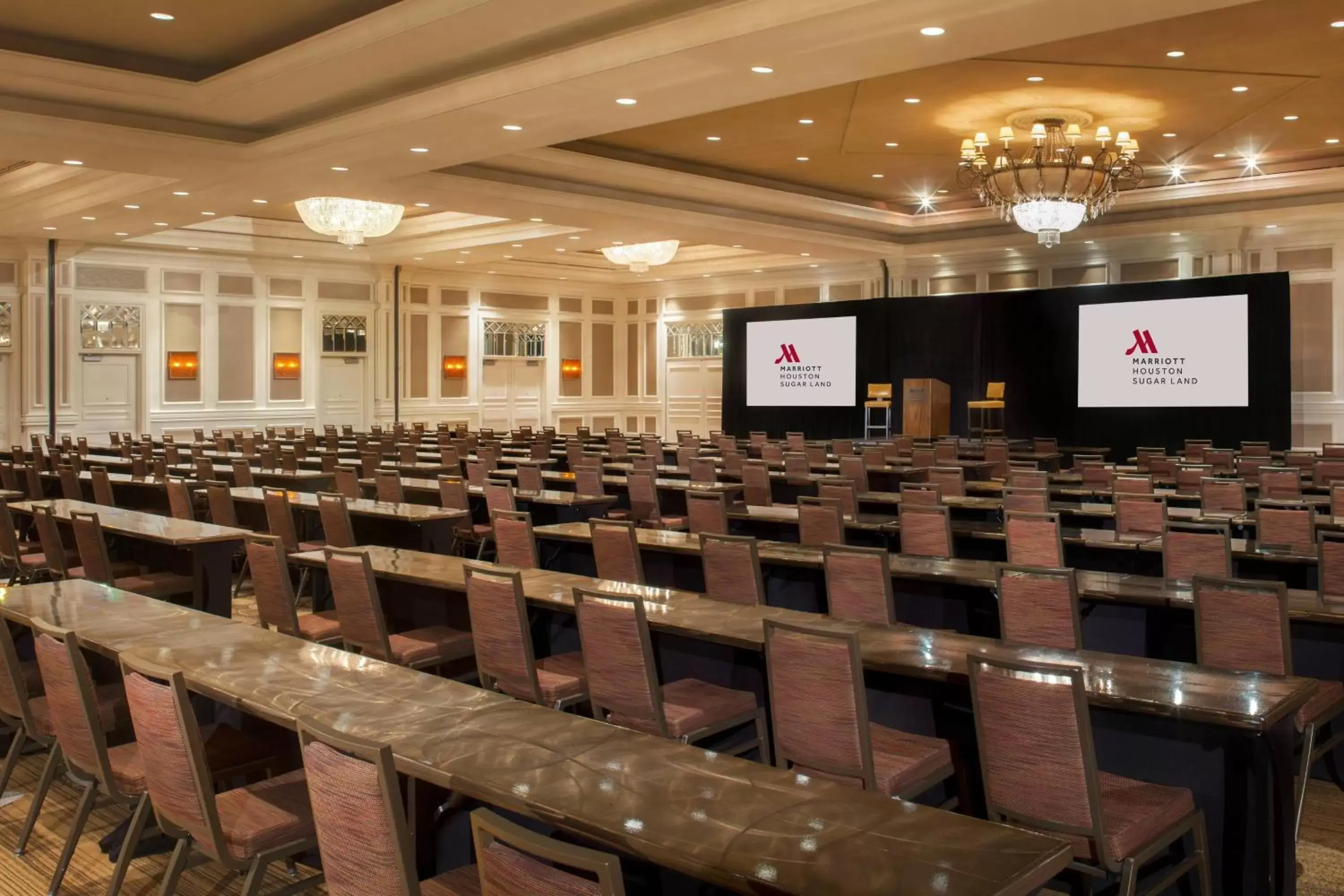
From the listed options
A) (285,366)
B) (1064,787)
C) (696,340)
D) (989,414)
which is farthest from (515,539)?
(696,340)

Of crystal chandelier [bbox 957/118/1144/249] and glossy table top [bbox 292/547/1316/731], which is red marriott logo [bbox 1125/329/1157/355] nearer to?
crystal chandelier [bbox 957/118/1144/249]

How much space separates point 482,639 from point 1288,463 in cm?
971

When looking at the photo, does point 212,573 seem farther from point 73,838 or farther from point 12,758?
point 73,838

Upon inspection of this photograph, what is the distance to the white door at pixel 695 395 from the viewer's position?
25.4 meters

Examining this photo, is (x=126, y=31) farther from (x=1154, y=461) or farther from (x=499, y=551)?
(x=1154, y=461)

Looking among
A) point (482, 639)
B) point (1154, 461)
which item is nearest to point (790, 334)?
point (1154, 461)

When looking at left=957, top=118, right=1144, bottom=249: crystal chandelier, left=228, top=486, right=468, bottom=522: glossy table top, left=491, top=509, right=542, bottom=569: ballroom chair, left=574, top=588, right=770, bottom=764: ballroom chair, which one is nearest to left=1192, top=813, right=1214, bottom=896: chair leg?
left=574, top=588, right=770, bottom=764: ballroom chair

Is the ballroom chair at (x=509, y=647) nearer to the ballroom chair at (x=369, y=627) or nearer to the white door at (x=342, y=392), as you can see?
the ballroom chair at (x=369, y=627)

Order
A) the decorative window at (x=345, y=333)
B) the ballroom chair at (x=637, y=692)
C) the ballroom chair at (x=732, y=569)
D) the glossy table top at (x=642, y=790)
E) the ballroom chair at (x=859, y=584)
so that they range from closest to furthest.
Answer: the glossy table top at (x=642, y=790), the ballroom chair at (x=637, y=692), the ballroom chair at (x=859, y=584), the ballroom chair at (x=732, y=569), the decorative window at (x=345, y=333)

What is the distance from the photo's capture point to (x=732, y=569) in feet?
A: 16.5

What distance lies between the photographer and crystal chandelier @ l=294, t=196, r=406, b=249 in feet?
48.9

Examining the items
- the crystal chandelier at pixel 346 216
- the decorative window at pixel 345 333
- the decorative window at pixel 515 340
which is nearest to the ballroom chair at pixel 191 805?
the crystal chandelier at pixel 346 216

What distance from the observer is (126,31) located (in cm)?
891

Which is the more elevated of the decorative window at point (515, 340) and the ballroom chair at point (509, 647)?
the decorative window at point (515, 340)
